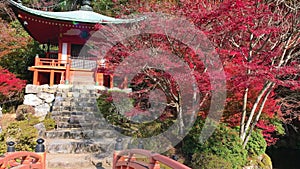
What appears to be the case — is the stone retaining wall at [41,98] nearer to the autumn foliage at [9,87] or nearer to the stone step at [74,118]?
the autumn foliage at [9,87]

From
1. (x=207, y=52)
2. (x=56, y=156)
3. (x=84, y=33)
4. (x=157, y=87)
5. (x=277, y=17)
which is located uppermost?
(x=84, y=33)

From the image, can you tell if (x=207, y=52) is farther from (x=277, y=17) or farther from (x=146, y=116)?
(x=146, y=116)

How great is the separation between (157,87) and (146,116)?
3.42 feet

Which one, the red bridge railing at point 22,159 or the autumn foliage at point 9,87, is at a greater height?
the autumn foliage at point 9,87

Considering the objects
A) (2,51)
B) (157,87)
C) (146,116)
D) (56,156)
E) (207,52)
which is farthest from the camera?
(2,51)

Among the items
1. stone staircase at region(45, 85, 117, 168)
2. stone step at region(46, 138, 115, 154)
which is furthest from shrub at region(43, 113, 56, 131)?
stone step at region(46, 138, 115, 154)

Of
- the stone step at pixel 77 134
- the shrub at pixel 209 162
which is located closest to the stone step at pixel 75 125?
the stone step at pixel 77 134

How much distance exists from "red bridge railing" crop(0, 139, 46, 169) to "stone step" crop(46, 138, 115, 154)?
193 centimetres

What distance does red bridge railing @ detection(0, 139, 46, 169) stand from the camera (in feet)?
9.88

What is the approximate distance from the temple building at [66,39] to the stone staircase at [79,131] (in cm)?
118

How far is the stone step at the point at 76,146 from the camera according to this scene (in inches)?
227

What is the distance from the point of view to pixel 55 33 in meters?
11.8

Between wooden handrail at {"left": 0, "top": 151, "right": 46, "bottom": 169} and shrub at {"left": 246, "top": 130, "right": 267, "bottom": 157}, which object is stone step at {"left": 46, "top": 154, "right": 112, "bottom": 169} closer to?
wooden handrail at {"left": 0, "top": 151, "right": 46, "bottom": 169}

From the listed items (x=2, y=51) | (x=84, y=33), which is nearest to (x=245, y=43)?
(x=84, y=33)
